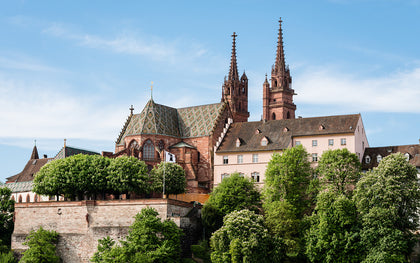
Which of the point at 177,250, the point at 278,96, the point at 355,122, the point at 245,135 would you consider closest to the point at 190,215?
the point at 177,250

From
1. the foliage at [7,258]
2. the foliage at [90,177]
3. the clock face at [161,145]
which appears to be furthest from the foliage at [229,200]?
the foliage at [7,258]

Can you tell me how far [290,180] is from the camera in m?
86.4

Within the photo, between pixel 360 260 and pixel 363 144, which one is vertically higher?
pixel 363 144

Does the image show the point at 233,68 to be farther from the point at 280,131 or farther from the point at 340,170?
the point at 340,170

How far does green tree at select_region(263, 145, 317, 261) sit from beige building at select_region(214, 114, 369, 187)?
4.17 meters

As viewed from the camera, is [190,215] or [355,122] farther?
[355,122]

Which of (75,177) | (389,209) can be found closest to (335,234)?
(389,209)

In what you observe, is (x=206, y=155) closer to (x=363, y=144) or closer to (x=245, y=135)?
(x=245, y=135)

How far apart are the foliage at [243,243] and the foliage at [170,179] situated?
18343 mm

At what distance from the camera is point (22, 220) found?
91.2m

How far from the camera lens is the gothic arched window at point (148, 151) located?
10696 centimetres

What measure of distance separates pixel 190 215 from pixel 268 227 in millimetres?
10990

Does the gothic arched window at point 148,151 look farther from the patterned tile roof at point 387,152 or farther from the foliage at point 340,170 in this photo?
the patterned tile roof at point 387,152

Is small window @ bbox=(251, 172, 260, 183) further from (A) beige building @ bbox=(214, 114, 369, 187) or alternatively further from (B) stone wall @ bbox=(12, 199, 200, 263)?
(B) stone wall @ bbox=(12, 199, 200, 263)
